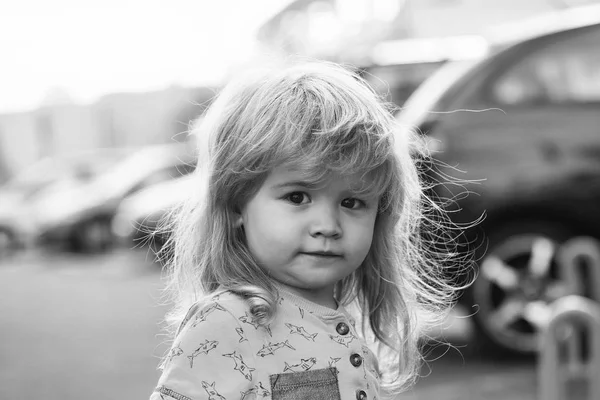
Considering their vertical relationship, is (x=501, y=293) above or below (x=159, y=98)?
below

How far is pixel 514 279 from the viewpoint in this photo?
5023mm

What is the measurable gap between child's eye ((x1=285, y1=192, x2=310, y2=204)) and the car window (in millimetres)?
3463

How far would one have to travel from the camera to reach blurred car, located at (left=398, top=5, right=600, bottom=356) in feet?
16.4

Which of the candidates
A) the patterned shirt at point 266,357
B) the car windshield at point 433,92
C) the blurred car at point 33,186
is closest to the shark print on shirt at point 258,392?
the patterned shirt at point 266,357

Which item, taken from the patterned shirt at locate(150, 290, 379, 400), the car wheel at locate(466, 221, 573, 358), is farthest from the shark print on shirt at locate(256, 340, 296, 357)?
the car wheel at locate(466, 221, 573, 358)

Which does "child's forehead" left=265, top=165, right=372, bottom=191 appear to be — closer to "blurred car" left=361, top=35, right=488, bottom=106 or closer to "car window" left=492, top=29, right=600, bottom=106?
"car window" left=492, top=29, right=600, bottom=106

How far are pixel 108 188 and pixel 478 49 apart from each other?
984 cm

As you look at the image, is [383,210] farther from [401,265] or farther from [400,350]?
[400,350]

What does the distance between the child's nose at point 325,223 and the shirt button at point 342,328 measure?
0.20 meters

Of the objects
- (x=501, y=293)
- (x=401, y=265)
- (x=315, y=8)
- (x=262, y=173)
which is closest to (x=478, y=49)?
(x=501, y=293)

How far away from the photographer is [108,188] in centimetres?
1436

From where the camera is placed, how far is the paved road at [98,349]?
5008 millimetres

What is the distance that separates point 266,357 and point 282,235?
24cm

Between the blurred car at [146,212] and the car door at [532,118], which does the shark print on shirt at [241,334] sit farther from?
the blurred car at [146,212]
